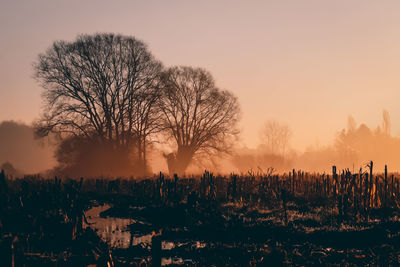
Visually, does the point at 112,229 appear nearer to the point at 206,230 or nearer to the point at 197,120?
the point at 206,230

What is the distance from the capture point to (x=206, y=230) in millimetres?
9227

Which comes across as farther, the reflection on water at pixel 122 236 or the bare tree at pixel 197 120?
the bare tree at pixel 197 120

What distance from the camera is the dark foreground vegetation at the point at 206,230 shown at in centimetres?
627

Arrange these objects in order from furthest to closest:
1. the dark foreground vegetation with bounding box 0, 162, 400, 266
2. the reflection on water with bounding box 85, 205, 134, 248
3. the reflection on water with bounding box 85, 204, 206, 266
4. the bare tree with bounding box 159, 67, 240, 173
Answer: the bare tree with bounding box 159, 67, 240, 173, the reflection on water with bounding box 85, 205, 134, 248, the reflection on water with bounding box 85, 204, 206, 266, the dark foreground vegetation with bounding box 0, 162, 400, 266

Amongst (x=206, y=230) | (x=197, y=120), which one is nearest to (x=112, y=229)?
(x=206, y=230)

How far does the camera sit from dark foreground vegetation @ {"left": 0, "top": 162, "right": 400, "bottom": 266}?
6.27 meters

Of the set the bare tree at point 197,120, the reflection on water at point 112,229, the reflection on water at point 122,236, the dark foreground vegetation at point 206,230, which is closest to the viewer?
the dark foreground vegetation at point 206,230

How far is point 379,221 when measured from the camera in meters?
9.56

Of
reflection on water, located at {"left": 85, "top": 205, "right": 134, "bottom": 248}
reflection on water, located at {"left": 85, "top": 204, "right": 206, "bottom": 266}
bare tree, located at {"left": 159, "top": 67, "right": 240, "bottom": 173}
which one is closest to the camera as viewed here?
reflection on water, located at {"left": 85, "top": 204, "right": 206, "bottom": 266}

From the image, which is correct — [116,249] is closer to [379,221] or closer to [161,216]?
[161,216]

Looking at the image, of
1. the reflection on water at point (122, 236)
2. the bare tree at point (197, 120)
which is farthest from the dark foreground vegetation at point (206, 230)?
the bare tree at point (197, 120)

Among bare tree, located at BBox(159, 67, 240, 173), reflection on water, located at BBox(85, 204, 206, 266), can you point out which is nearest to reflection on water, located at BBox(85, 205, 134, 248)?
reflection on water, located at BBox(85, 204, 206, 266)

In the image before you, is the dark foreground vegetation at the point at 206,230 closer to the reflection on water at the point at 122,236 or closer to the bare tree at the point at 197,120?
the reflection on water at the point at 122,236

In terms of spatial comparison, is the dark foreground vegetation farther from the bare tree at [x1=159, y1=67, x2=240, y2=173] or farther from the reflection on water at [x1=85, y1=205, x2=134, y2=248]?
the bare tree at [x1=159, y1=67, x2=240, y2=173]
